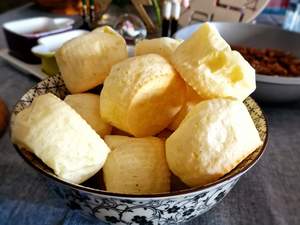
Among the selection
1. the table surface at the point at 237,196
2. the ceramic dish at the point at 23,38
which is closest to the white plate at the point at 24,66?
the ceramic dish at the point at 23,38

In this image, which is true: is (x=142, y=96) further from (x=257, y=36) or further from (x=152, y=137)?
(x=257, y=36)

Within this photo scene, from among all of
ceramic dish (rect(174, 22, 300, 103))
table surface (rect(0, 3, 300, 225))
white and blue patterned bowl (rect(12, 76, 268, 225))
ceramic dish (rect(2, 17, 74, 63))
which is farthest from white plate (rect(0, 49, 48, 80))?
white and blue patterned bowl (rect(12, 76, 268, 225))

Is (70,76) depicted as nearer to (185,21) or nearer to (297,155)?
(297,155)

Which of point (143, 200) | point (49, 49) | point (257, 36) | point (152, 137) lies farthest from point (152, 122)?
point (257, 36)

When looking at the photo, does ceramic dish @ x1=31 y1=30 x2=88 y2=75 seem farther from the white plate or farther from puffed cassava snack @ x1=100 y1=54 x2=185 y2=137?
puffed cassava snack @ x1=100 y1=54 x2=185 y2=137

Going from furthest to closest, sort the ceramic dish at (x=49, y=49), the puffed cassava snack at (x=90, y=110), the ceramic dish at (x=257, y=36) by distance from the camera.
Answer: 1. the ceramic dish at (x=257, y=36)
2. the ceramic dish at (x=49, y=49)
3. the puffed cassava snack at (x=90, y=110)

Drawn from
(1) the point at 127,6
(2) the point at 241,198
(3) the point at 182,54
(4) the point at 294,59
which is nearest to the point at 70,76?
(3) the point at 182,54

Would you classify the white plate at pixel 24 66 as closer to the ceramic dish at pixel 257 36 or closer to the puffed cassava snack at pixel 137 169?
the ceramic dish at pixel 257 36
